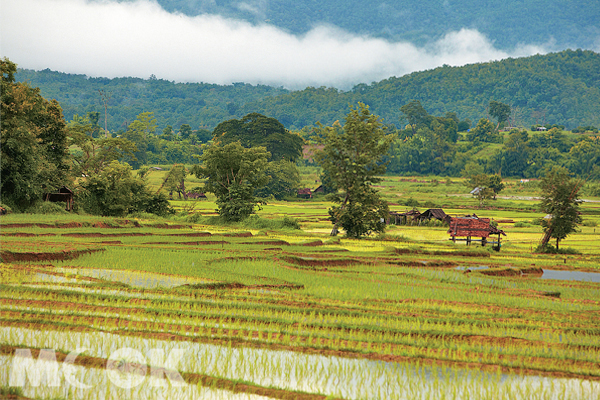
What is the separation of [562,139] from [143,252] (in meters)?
145

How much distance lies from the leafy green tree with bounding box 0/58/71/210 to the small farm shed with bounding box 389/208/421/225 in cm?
3134

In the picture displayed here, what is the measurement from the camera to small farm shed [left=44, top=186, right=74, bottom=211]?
Result: 34.8m

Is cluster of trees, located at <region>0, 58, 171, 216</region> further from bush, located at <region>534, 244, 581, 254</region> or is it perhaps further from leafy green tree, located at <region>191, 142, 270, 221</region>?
bush, located at <region>534, 244, 581, 254</region>

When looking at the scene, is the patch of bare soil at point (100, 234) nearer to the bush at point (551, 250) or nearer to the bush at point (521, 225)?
the bush at point (551, 250)

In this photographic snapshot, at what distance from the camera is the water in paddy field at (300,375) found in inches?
250

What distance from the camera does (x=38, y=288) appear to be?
35.8 ft

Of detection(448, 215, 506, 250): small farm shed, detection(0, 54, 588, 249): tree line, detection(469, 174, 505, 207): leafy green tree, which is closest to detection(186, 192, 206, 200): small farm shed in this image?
detection(0, 54, 588, 249): tree line

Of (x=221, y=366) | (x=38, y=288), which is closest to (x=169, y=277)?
(x=38, y=288)

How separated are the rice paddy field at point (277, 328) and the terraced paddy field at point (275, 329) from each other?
0.11 ft

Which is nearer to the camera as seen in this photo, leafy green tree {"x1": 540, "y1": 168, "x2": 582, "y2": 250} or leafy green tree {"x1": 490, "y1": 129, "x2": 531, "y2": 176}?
leafy green tree {"x1": 540, "y1": 168, "x2": 582, "y2": 250}

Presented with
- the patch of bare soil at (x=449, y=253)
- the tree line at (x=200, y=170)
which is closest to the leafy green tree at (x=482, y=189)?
the tree line at (x=200, y=170)

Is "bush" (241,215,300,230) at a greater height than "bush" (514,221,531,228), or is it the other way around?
"bush" (514,221,531,228)

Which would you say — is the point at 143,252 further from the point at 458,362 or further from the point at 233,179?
the point at 233,179

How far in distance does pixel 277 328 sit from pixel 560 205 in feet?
80.9
